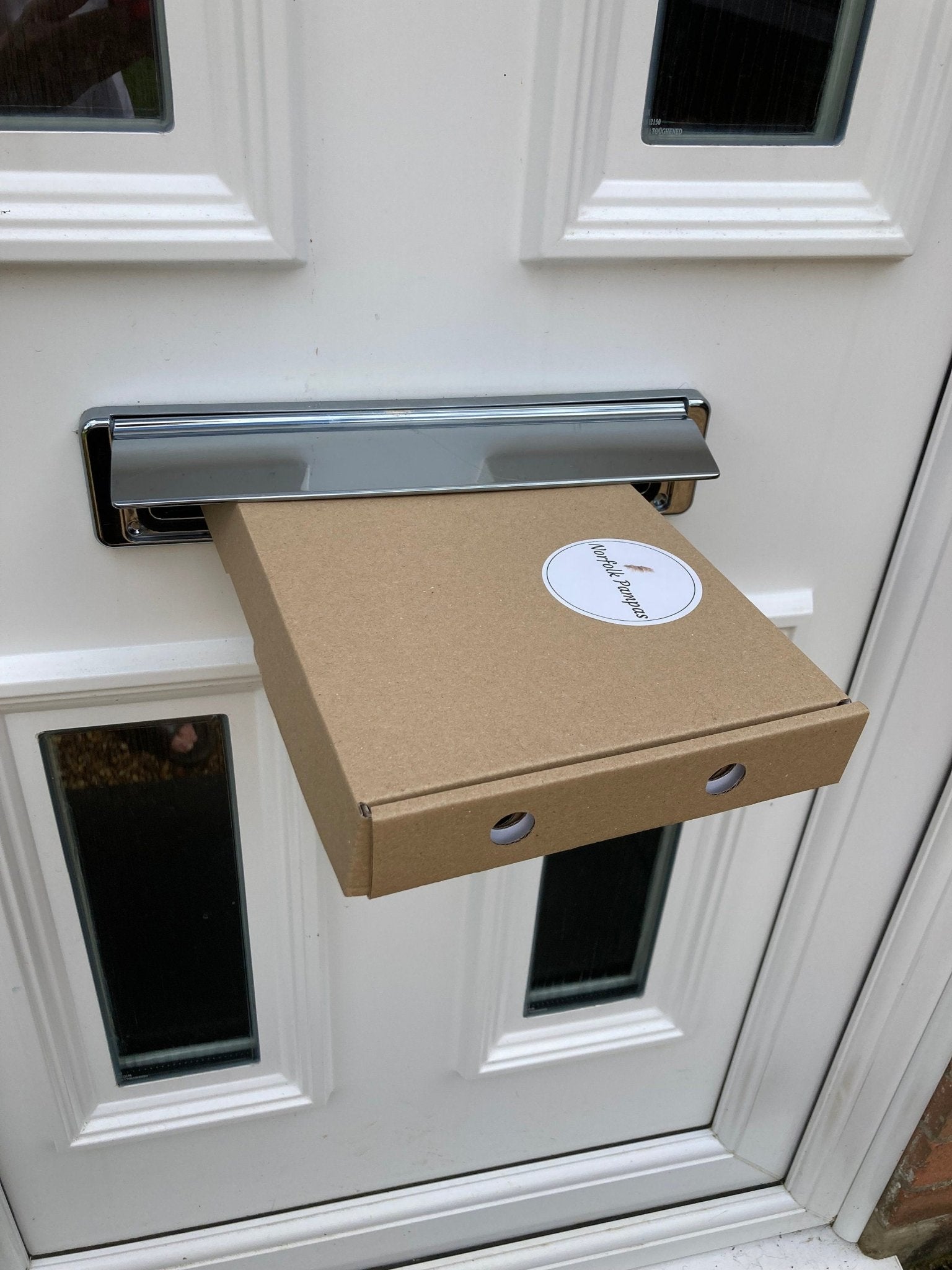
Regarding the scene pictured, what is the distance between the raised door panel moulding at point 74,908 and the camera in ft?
1.97

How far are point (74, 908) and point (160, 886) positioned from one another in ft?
0.20

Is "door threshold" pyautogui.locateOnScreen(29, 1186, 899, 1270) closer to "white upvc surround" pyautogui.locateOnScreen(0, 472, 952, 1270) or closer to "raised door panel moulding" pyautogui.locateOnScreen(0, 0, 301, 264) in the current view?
"white upvc surround" pyautogui.locateOnScreen(0, 472, 952, 1270)

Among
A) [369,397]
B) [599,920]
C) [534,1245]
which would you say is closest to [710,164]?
[369,397]

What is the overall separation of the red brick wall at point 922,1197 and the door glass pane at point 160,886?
0.67 m

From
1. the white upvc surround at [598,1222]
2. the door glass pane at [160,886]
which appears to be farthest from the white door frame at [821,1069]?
the door glass pane at [160,886]

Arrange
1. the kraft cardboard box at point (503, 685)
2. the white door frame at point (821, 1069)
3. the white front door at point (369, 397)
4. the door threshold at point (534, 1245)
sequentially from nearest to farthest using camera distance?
1. the kraft cardboard box at point (503, 685)
2. the white front door at point (369, 397)
3. the white door frame at point (821, 1069)
4. the door threshold at point (534, 1245)

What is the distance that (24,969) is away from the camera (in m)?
0.70

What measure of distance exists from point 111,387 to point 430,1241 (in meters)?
0.89

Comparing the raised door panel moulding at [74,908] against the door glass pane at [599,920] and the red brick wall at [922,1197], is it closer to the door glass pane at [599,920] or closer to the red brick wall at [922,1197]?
the door glass pane at [599,920]

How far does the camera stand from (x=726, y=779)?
0.39 meters

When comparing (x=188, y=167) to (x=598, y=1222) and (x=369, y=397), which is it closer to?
(x=369, y=397)

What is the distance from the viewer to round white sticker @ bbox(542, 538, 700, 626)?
431 millimetres

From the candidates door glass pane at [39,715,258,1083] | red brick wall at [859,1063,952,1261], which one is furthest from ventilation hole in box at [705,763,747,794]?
red brick wall at [859,1063,952,1261]

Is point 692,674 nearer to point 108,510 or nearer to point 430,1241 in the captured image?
point 108,510
